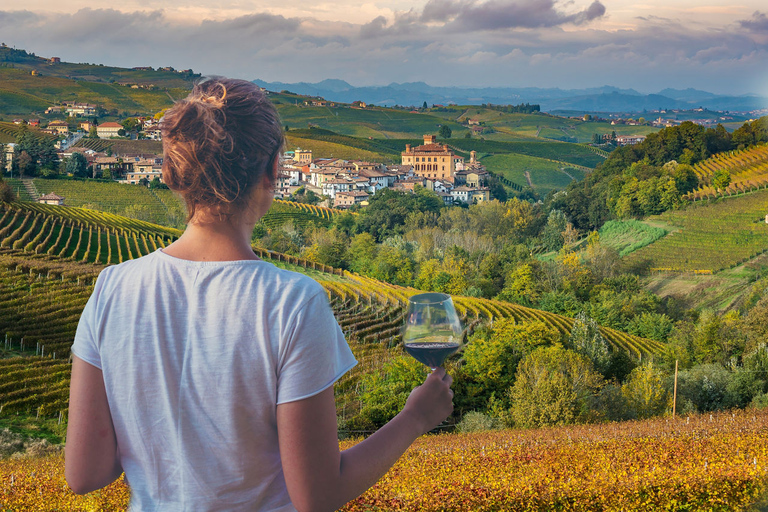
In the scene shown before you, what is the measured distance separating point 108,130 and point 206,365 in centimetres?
8877

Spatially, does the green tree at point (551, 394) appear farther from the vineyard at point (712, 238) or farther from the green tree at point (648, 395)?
the vineyard at point (712, 238)

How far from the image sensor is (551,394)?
14.0 metres

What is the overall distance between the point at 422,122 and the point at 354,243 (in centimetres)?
7875

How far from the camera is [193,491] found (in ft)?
3.72

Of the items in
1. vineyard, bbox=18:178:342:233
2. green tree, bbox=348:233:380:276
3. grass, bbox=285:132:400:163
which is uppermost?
grass, bbox=285:132:400:163

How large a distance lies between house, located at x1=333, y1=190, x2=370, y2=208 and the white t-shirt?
61.4 meters

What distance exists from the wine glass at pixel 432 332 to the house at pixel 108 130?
286ft

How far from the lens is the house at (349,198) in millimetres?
62531

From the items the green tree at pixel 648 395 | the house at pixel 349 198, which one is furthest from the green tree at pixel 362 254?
the green tree at pixel 648 395

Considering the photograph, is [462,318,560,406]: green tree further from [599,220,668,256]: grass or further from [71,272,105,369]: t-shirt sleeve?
[599,220,668,256]: grass

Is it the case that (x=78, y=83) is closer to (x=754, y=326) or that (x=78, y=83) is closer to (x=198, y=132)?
(x=754, y=326)

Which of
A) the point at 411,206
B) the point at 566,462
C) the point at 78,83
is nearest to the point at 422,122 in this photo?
the point at 78,83

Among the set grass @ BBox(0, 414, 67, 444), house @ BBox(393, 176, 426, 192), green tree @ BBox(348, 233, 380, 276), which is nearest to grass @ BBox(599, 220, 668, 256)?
green tree @ BBox(348, 233, 380, 276)

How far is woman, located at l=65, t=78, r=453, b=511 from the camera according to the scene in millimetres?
1068
